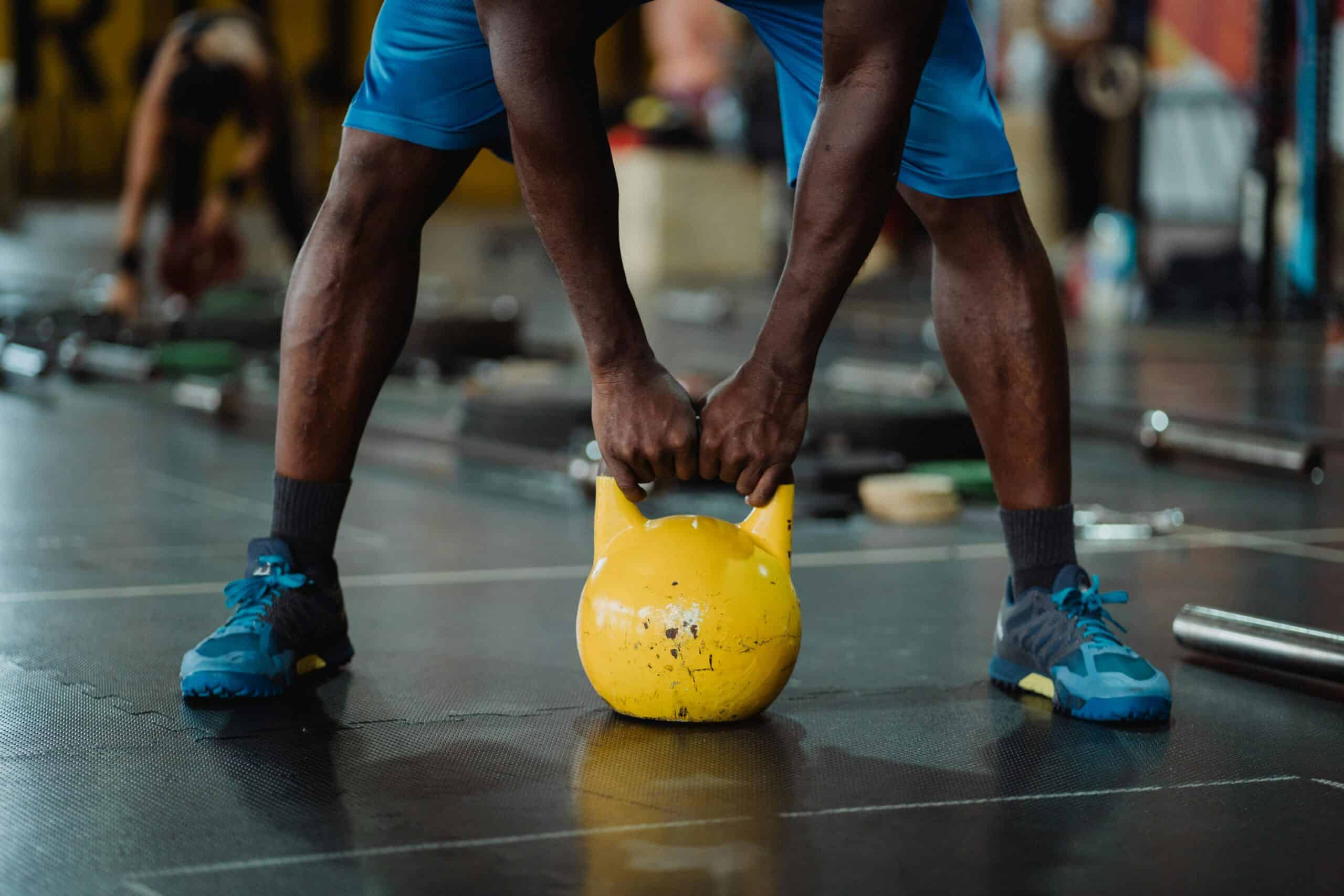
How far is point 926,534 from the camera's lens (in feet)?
9.58

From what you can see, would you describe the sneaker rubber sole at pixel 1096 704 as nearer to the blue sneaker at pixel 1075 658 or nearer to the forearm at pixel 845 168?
the blue sneaker at pixel 1075 658

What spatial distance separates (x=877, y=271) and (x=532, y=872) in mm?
10146

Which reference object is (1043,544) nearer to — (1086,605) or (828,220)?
(1086,605)

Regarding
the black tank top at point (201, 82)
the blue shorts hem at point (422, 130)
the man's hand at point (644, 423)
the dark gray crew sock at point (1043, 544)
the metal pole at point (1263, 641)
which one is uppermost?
the black tank top at point (201, 82)

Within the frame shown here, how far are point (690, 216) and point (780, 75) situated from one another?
10.9 meters

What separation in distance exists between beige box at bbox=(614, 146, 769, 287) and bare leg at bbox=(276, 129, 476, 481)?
33.3 feet

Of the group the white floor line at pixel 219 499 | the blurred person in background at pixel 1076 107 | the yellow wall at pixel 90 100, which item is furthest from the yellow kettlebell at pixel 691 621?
the yellow wall at pixel 90 100

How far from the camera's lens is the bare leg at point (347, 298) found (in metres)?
1.89

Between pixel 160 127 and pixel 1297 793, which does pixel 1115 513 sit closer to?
pixel 1297 793

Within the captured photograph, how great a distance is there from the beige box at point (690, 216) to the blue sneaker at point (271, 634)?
402 inches

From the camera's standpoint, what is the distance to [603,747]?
1.60m

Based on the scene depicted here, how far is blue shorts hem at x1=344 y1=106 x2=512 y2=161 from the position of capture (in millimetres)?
1854

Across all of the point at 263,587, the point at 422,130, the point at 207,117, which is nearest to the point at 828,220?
the point at 422,130

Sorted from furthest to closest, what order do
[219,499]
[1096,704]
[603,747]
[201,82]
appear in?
[201,82] < [219,499] < [1096,704] < [603,747]
